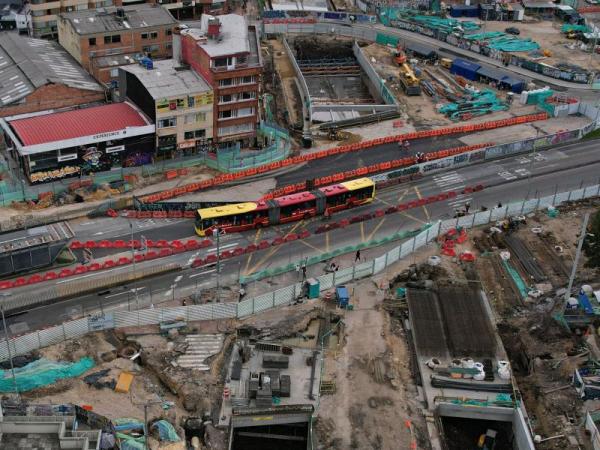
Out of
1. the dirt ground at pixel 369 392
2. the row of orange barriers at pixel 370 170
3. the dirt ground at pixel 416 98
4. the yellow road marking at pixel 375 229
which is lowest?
the dirt ground at pixel 369 392

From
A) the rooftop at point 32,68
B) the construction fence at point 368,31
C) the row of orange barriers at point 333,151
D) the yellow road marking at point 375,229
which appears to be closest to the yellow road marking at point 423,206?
the yellow road marking at point 375,229

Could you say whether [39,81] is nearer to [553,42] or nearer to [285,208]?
[285,208]

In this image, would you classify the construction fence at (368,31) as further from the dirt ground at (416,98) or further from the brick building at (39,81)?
the brick building at (39,81)

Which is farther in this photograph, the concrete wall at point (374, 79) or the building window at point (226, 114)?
the concrete wall at point (374, 79)

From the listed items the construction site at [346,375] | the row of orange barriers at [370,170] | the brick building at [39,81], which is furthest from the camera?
the brick building at [39,81]

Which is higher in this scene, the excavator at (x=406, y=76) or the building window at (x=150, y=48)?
the building window at (x=150, y=48)

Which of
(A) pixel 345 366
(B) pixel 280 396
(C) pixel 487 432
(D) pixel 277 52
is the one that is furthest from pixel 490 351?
(D) pixel 277 52
